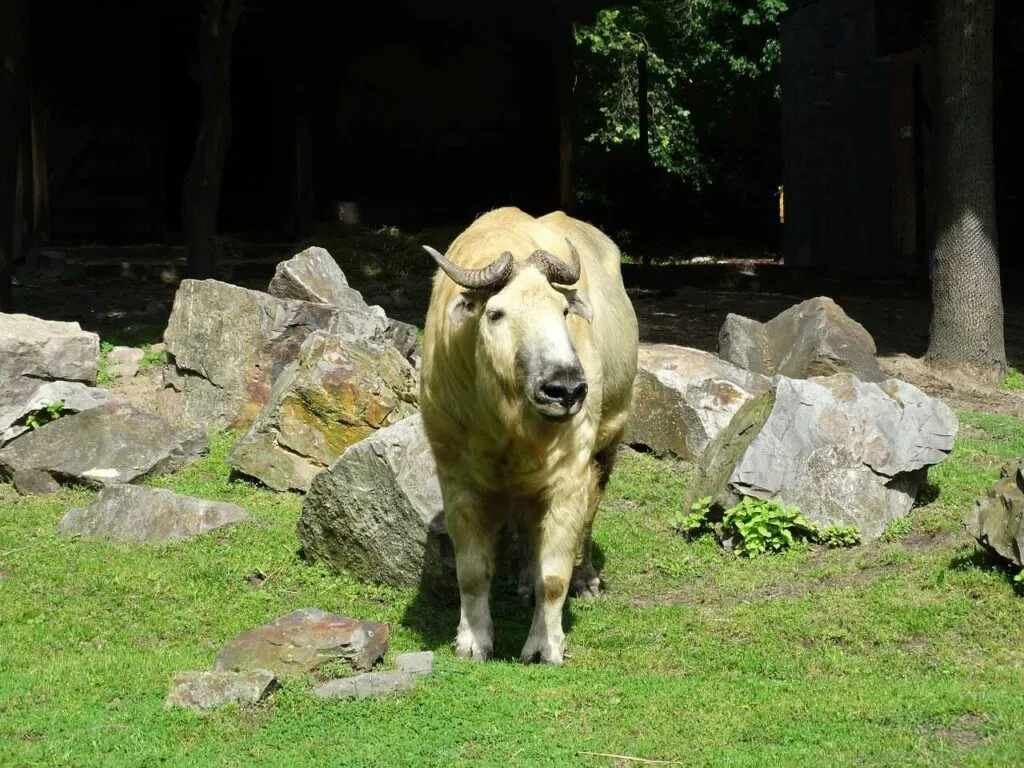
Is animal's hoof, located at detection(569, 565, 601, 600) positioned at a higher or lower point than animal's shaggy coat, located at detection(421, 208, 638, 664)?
lower

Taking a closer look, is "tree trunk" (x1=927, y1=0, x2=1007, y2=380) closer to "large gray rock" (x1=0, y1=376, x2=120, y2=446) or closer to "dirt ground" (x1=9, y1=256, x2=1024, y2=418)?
"dirt ground" (x1=9, y1=256, x2=1024, y2=418)

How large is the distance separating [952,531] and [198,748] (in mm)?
4742

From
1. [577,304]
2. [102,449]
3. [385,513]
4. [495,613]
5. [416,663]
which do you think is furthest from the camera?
[102,449]

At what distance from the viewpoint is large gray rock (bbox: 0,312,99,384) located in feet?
34.4

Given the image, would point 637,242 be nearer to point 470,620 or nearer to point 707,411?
point 707,411

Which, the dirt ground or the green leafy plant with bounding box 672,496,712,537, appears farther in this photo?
the dirt ground

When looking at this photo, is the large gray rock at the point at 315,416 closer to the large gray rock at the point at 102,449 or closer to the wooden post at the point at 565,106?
the large gray rock at the point at 102,449

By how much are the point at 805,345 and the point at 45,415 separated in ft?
19.0

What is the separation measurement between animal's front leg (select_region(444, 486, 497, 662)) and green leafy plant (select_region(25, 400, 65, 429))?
431 cm

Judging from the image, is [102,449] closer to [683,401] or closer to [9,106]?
[683,401]

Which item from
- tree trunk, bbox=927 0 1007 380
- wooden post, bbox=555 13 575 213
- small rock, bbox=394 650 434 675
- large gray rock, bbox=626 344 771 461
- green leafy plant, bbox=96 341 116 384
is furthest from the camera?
wooden post, bbox=555 13 575 213

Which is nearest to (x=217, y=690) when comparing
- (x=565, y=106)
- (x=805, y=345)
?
(x=805, y=345)

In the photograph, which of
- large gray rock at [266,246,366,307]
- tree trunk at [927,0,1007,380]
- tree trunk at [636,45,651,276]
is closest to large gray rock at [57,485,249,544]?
large gray rock at [266,246,366,307]

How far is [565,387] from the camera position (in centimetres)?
572
